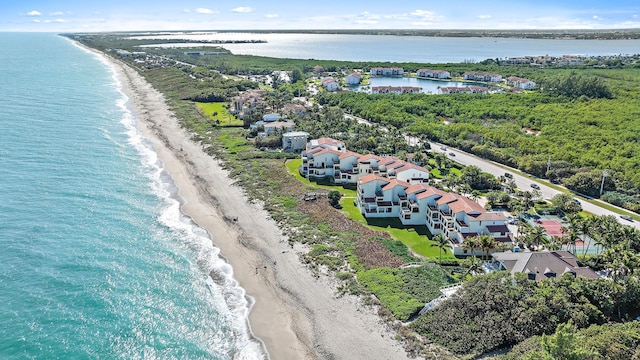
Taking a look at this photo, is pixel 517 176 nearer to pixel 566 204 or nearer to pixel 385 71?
pixel 566 204

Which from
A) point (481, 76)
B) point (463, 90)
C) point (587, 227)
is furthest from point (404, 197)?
point (481, 76)

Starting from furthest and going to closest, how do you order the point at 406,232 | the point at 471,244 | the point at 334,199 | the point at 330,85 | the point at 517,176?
the point at 330,85, the point at 517,176, the point at 334,199, the point at 406,232, the point at 471,244

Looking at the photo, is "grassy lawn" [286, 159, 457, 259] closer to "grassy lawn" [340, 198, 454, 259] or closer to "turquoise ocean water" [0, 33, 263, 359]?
"grassy lawn" [340, 198, 454, 259]

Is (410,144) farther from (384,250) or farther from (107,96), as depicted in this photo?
(107,96)

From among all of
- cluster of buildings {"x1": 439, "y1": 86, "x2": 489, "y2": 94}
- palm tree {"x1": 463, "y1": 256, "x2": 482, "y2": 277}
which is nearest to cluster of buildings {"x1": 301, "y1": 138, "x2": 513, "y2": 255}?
palm tree {"x1": 463, "y1": 256, "x2": 482, "y2": 277}

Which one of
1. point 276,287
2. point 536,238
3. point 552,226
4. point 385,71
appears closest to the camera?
point 276,287
